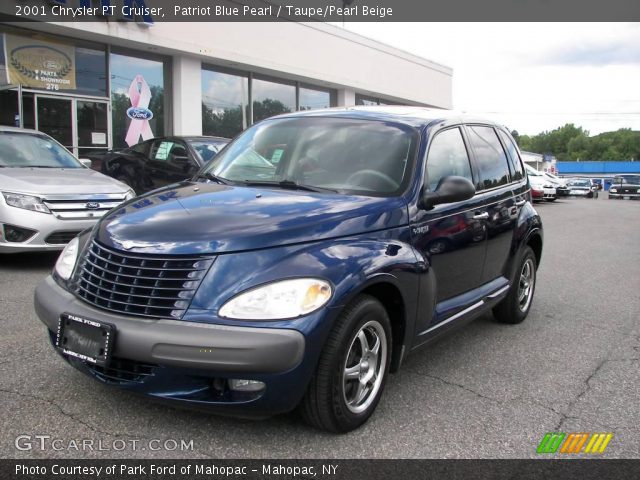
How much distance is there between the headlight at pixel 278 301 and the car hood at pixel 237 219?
0.24 metres

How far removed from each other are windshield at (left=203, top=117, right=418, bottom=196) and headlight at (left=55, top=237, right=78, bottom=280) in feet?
3.66

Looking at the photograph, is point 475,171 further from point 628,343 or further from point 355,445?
point 355,445

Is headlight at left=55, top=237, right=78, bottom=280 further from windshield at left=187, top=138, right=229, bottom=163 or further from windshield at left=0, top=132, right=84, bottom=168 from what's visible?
windshield at left=187, top=138, right=229, bottom=163

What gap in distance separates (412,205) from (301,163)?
0.84 metres

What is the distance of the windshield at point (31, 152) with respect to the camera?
25.7ft

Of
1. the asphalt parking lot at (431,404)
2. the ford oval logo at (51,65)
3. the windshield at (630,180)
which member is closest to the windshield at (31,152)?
the asphalt parking lot at (431,404)

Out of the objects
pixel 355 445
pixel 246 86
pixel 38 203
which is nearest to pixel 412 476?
pixel 355 445

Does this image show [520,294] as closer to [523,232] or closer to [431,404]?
[523,232]

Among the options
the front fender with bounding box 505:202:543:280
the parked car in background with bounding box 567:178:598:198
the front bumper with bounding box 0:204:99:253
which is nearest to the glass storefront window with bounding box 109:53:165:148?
the front bumper with bounding box 0:204:99:253

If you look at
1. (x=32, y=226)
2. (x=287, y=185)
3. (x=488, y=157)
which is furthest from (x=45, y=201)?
(x=488, y=157)

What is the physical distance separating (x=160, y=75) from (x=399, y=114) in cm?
1434

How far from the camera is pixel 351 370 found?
123 inches

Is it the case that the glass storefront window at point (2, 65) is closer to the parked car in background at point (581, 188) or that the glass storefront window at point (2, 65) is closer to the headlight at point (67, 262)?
the headlight at point (67, 262)

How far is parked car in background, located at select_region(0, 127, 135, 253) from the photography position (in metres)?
6.66
